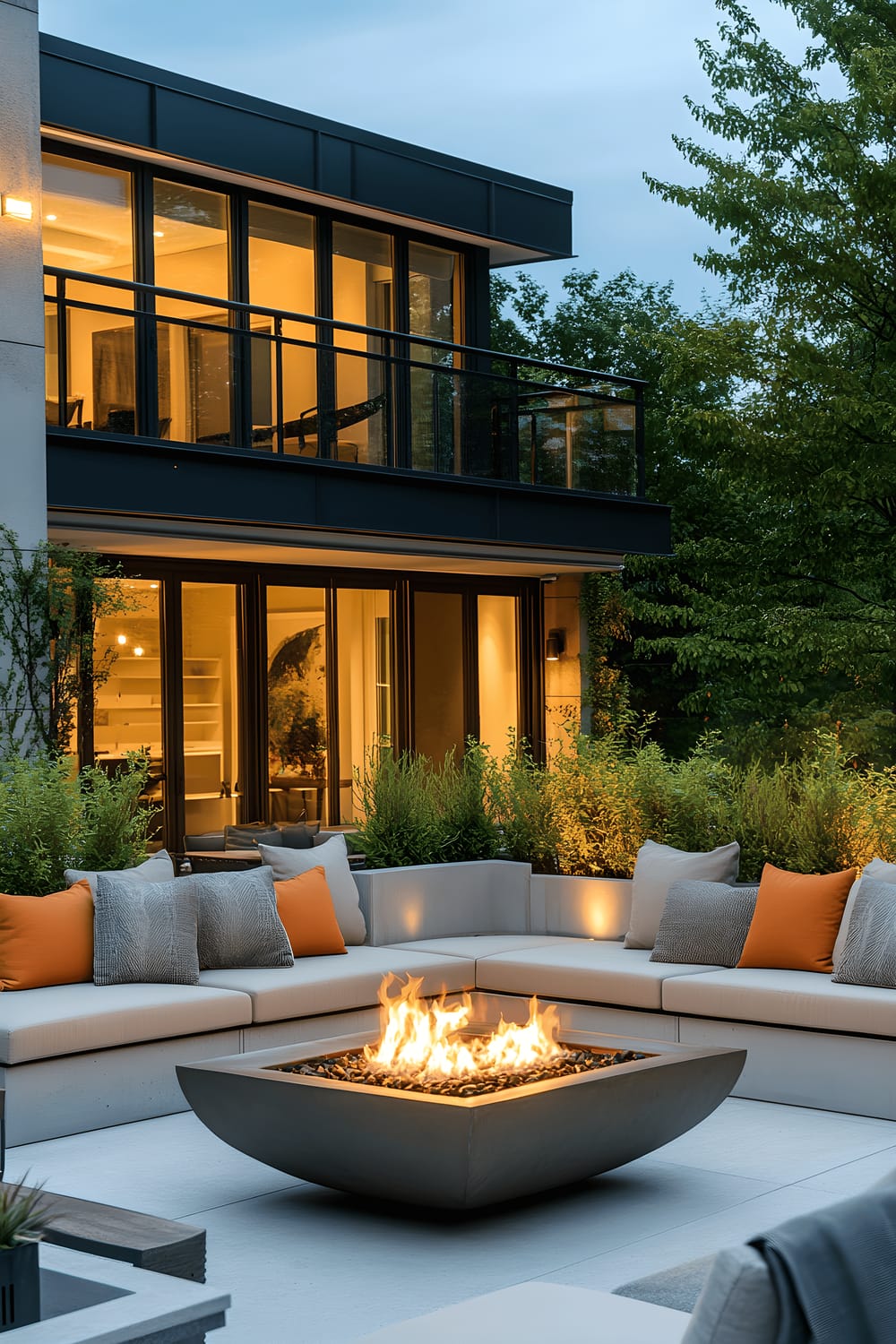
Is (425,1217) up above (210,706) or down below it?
below

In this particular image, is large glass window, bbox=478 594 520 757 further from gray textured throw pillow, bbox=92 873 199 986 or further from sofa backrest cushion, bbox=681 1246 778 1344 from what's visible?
sofa backrest cushion, bbox=681 1246 778 1344

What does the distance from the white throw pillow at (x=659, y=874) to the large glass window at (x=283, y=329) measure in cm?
584

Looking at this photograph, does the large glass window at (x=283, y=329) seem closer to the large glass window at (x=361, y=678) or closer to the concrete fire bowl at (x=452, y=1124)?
the large glass window at (x=361, y=678)

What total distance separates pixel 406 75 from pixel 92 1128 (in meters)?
56.8

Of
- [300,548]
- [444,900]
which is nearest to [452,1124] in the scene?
[444,900]

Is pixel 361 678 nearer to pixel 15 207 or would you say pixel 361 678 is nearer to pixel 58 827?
pixel 15 207

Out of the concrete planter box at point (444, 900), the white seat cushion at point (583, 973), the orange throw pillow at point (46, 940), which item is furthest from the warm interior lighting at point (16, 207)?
the white seat cushion at point (583, 973)

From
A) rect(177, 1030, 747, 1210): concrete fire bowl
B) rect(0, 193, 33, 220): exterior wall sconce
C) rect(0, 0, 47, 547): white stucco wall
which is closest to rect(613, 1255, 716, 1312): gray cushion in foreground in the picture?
rect(177, 1030, 747, 1210): concrete fire bowl

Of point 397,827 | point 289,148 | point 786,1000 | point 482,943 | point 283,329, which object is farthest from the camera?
point 289,148

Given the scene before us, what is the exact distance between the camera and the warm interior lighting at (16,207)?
945 cm

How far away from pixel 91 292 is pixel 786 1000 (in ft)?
27.9

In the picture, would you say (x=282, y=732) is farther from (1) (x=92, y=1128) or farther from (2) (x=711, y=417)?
(1) (x=92, y=1128)

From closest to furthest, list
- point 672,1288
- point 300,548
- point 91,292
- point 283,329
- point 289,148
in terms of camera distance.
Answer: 1. point 672,1288
2. point 91,292
3. point 300,548
4. point 283,329
5. point 289,148

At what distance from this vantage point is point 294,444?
12.9 meters
